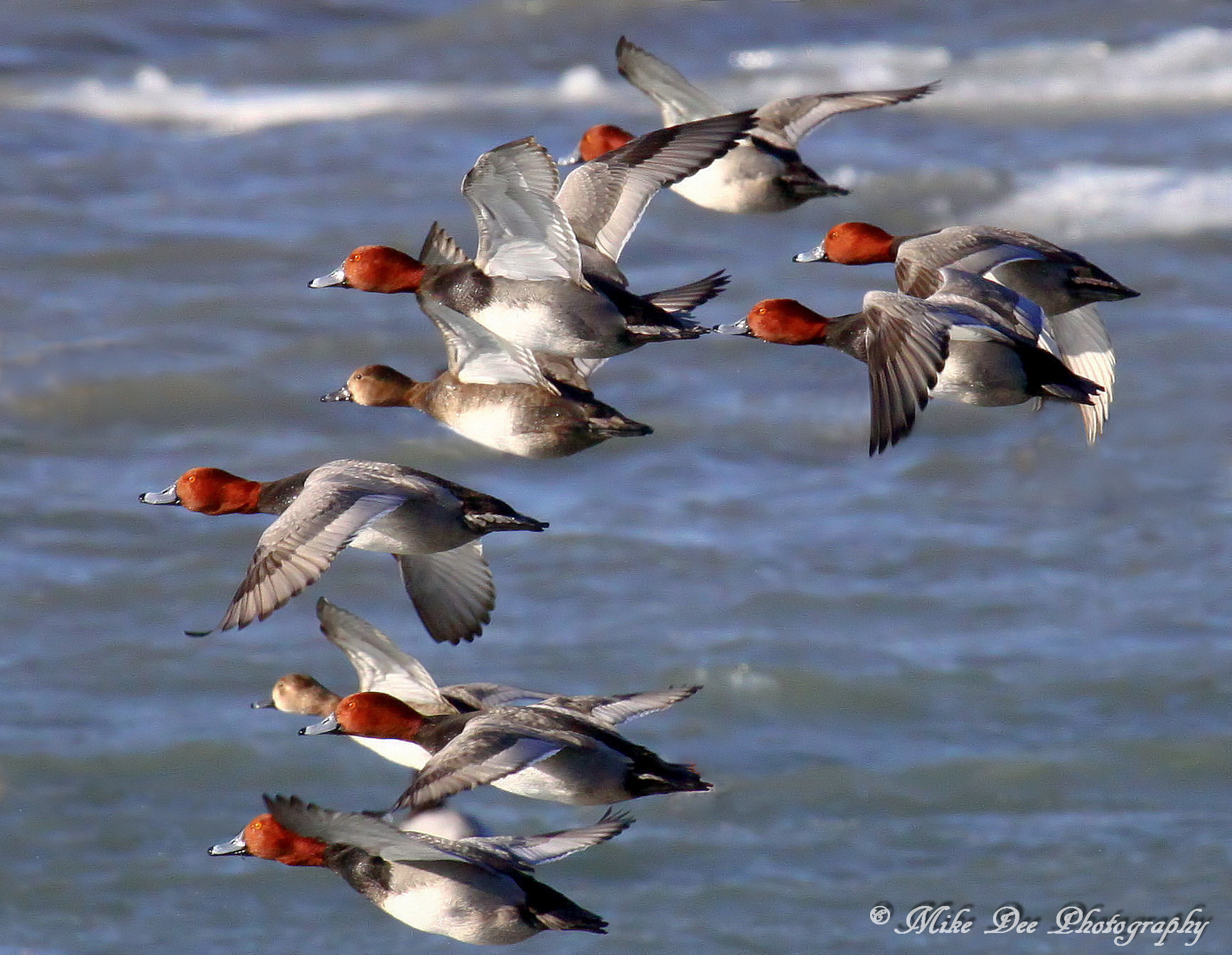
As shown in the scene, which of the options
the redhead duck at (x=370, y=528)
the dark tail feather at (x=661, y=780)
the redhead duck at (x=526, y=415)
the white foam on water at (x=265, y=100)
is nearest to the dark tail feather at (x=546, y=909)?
the dark tail feather at (x=661, y=780)

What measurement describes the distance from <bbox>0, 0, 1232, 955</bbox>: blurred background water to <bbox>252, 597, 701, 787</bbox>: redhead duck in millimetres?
8944

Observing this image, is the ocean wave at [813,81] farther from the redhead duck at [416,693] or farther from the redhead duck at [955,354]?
the redhead duck at [955,354]

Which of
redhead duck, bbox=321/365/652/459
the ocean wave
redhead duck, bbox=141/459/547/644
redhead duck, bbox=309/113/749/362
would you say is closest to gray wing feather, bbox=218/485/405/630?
redhead duck, bbox=141/459/547/644

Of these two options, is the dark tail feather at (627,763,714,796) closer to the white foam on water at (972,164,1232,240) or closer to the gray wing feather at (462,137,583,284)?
the gray wing feather at (462,137,583,284)

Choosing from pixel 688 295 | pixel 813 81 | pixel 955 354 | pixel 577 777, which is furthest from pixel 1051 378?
pixel 813 81

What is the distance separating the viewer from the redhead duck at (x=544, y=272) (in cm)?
908

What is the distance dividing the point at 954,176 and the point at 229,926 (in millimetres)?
16176

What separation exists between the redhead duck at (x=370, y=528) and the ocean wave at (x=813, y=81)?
22.1m

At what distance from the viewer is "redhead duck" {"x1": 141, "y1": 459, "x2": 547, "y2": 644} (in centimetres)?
830

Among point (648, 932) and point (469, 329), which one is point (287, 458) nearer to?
point (648, 932)

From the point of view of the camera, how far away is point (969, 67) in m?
33.8

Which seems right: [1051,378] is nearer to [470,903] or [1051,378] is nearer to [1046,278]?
[1046,278]

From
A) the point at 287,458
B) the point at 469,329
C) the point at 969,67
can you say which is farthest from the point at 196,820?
the point at 969,67

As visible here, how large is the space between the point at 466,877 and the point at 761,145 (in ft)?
14.0
